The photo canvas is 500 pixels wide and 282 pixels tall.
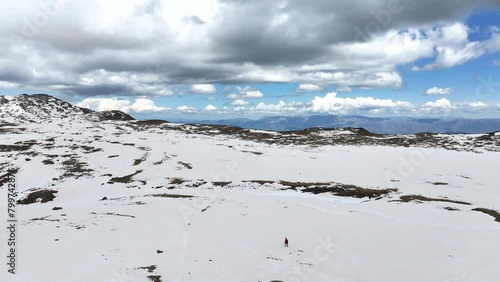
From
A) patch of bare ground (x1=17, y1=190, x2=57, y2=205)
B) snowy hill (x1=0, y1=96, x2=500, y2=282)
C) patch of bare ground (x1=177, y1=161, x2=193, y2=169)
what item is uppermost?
patch of bare ground (x1=177, y1=161, x2=193, y2=169)

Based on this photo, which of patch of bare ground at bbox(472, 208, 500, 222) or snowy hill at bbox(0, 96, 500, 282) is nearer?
snowy hill at bbox(0, 96, 500, 282)

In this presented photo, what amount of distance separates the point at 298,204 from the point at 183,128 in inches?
5400

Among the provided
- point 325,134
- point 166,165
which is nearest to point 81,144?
point 166,165

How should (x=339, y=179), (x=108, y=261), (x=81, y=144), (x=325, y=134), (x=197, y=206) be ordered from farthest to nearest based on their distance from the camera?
1. (x=325, y=134)
2. (x=81, y=144)
3. (x=339, y=179)
4. (x=197, y=206)
5. (x=108, y=261)

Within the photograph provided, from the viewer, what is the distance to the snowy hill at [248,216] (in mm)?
28453

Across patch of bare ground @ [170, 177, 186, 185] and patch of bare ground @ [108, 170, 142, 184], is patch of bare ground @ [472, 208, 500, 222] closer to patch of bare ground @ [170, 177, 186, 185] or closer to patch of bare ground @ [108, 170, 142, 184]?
patch of bare ground @ [170, 177, 186, 185]

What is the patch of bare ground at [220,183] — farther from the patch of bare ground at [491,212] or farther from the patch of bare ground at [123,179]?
the patch of bare ground at [491,212]

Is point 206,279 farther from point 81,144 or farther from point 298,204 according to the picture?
point 81,144

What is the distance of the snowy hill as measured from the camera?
28.5 metres

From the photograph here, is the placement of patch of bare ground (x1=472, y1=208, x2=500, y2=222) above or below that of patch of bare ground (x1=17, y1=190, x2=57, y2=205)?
above

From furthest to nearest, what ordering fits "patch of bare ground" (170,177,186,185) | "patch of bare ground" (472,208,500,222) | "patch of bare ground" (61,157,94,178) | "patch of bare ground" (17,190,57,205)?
"patch of bare ground" (61,157,94,178) → "patch of bare ground" (170,177,186,185) → "patch of bare ground" (17,190,57,205) → "patch of bare ground" (472,208,500,222)

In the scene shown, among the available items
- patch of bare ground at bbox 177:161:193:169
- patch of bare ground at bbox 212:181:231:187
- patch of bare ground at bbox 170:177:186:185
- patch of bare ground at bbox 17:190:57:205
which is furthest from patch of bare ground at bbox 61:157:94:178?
patch of bare ground at bbox 212:181:231:187

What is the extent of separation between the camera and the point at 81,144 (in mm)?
102500

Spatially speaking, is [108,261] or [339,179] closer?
[108,261]
